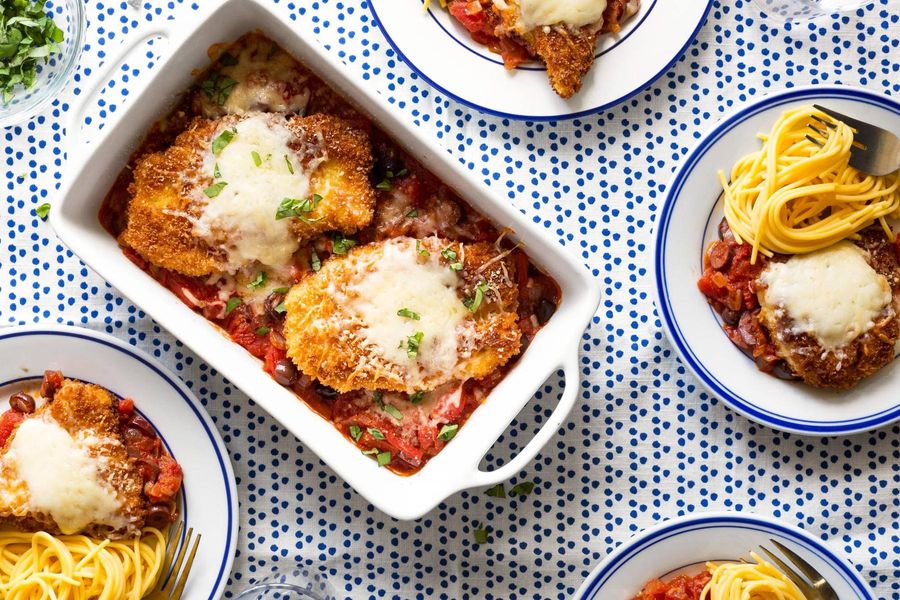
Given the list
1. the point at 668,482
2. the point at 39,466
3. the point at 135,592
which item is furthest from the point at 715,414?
the point at 39,466

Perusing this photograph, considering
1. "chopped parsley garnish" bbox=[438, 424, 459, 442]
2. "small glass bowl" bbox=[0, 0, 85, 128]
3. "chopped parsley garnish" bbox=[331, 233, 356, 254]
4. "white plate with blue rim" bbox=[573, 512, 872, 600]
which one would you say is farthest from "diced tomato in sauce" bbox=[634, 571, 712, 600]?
"small glass bowl" bbox=[0, 0, 85, 128]

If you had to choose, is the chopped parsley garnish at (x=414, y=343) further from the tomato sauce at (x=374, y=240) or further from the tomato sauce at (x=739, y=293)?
the tomato sauce at (x=739, y=293)

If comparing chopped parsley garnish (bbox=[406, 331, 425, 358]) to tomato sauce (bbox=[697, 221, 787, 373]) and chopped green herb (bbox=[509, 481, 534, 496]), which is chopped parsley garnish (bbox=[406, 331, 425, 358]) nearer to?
chopped green herb (bbox=[509, 481, 534, 496])

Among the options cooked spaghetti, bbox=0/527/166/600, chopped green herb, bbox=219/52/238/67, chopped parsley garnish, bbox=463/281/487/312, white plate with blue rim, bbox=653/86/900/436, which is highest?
white plate with blue rim, bbox=653/86/900/436

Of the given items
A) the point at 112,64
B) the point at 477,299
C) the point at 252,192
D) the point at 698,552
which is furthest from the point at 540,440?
the point at 112,64

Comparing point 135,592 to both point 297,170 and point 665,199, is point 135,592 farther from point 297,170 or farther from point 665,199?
point 665,199

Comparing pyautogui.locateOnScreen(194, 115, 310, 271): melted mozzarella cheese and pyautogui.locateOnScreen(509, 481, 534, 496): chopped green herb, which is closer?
pyautogui.locateOnScreen(194, 115, 310, 271): melted mozzarella cheese

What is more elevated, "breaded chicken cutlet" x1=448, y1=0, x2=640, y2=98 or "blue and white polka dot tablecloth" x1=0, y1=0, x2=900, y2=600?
"breaded chicken cutlet" x1=448, y1=0, x2=640, y2=98

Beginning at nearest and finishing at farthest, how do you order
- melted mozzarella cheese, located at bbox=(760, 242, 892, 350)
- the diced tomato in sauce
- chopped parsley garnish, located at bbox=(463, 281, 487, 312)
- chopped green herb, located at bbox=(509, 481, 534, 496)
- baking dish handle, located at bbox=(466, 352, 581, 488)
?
1. baking dish handle, located at bbox=(466, 352, 581, 488)
2. chopped parsley garnish, located at bbox=(463, 281, 487, 312)
3. melted mozzarella cheese, located at bbox=(760, 242, 892, 350)
4. the diced tomato in sauce
5. chopped green herb, located at bbox=(509, 481, 534, 496)
